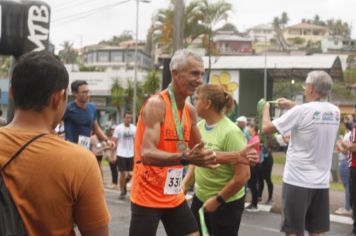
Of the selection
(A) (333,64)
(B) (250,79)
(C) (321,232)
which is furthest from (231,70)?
(C) (321,232)

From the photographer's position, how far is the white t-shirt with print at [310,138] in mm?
4992

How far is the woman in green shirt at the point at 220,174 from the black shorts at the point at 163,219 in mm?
337

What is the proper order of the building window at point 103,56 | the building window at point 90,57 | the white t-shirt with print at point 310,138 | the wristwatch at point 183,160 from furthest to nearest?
the building window at point 90,57, the building window at point 103,56, the white t-shirt with print at point 310,138, the wristwatch at point 183,160

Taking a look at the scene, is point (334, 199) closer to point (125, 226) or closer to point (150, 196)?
point (125, 226)

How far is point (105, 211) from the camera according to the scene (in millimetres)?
2256

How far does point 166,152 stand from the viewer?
3.84 metres

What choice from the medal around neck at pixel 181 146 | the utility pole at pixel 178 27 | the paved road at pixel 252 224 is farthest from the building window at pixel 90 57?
the medal around neck at pixel 181 146

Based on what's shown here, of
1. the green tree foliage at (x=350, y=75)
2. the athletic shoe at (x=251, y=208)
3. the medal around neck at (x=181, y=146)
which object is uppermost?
the green tree foliage at (x=350, y=75)

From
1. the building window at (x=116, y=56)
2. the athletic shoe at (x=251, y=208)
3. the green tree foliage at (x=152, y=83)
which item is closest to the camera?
the athletic shoe at (x=251, y=208)

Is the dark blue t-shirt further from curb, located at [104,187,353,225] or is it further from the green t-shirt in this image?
the green t-shirt

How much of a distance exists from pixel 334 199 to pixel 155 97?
8.37 meters

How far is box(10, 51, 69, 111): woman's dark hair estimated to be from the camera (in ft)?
7.09

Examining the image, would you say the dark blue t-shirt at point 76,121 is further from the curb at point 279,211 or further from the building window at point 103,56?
the building window at point 103,56

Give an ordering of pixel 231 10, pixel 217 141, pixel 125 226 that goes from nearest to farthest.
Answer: pixel 217 141
pixel 125 226
pixel 231 10
